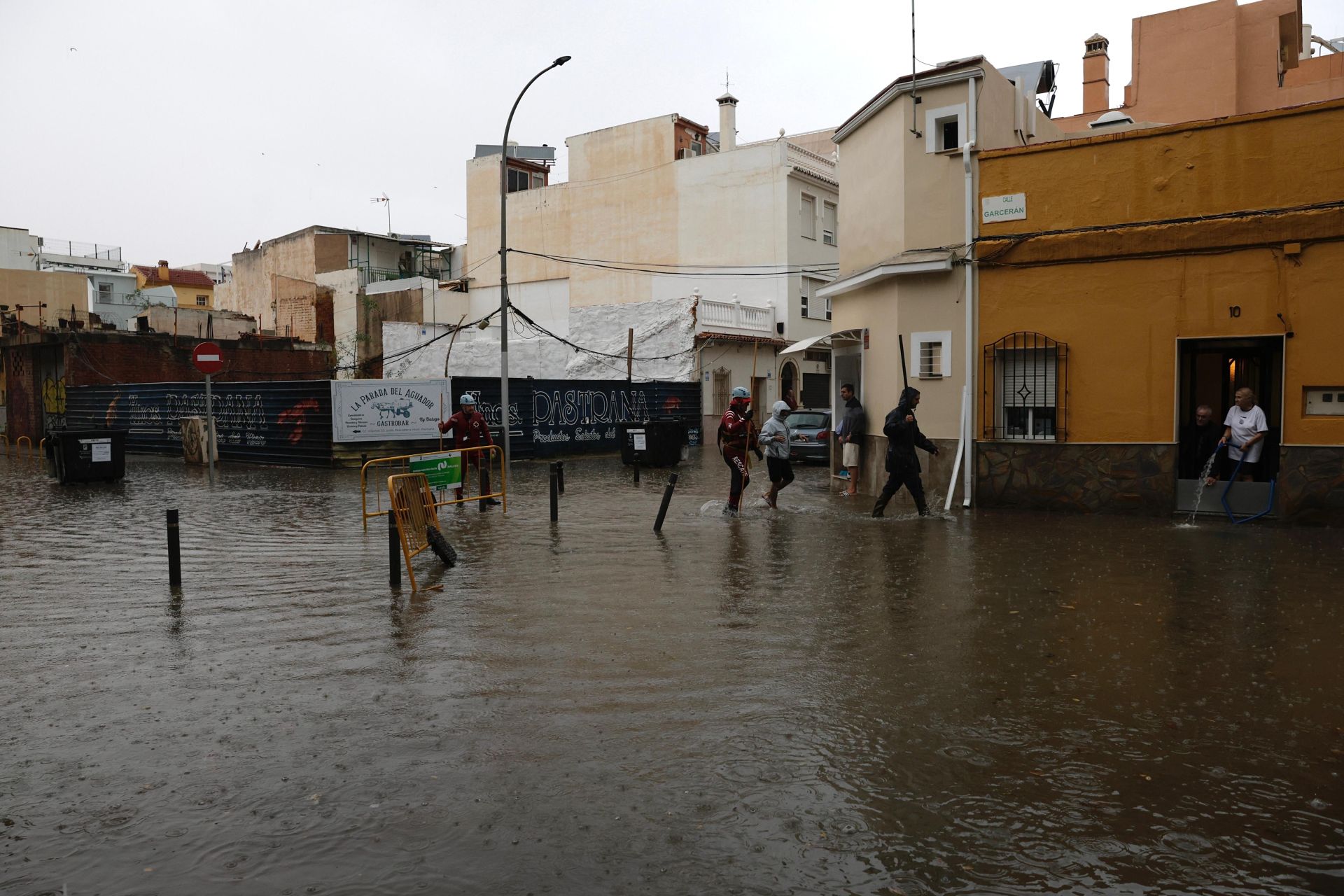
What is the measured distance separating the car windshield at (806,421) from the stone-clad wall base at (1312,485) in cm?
1259

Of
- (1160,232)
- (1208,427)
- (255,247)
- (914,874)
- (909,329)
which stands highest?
(255,247)

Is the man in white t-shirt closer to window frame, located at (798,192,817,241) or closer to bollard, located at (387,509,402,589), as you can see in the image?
bollard, located at (387,509,402,589)

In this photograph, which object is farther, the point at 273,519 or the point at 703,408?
the point at 703,408

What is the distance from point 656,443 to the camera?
2497 cm

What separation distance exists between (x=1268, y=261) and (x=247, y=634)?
12.8m

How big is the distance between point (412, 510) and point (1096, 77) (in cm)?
3539

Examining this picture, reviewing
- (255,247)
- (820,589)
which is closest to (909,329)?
(820,589)

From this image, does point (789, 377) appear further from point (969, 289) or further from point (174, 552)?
point (174, 552)

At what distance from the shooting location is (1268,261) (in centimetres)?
1284

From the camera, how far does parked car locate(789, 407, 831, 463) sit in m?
24.3

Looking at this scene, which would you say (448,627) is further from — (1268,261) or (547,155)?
(547,155)

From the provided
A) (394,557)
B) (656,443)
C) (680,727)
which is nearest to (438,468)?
(394,557)

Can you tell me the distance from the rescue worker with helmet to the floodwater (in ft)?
12.3

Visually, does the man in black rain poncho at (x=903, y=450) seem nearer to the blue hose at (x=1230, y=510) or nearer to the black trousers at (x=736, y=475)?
the black trousers at (x=736, y=475)
